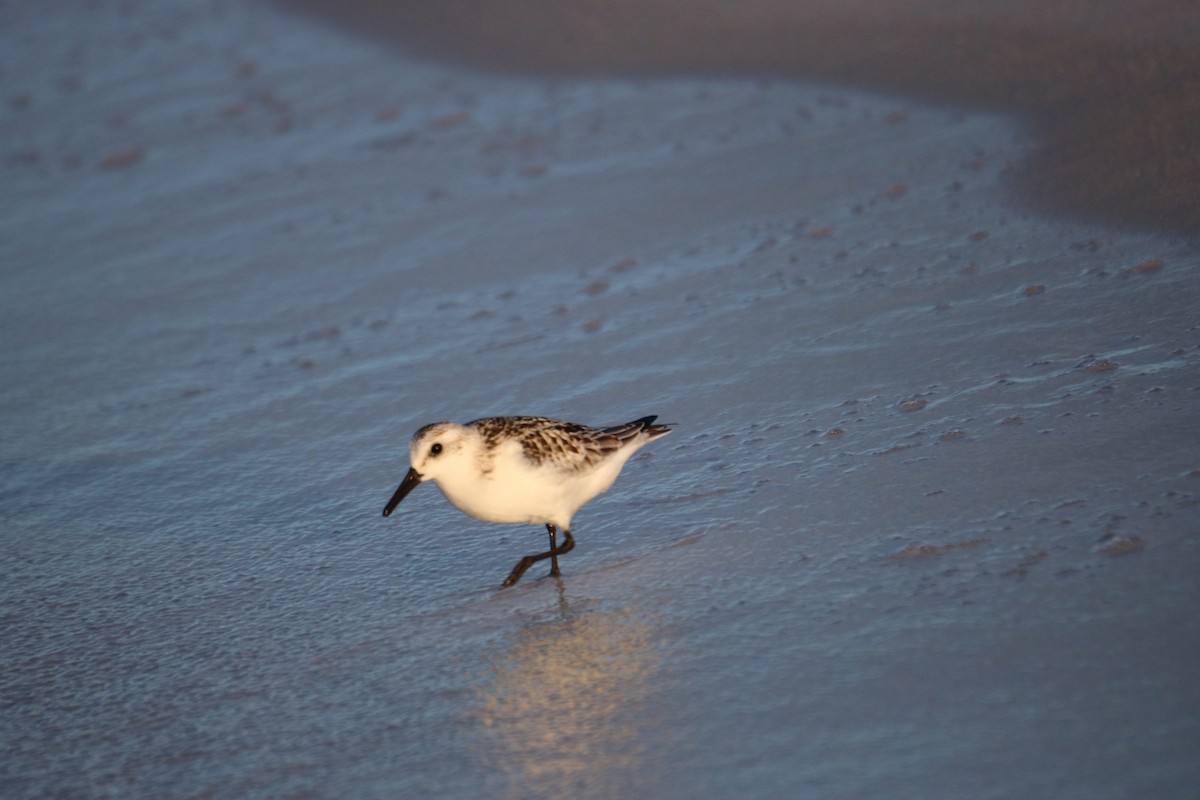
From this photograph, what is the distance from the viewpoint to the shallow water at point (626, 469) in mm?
3920

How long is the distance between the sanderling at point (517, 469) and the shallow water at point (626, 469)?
269mm

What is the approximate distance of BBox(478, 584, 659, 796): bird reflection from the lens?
3789 millimetres

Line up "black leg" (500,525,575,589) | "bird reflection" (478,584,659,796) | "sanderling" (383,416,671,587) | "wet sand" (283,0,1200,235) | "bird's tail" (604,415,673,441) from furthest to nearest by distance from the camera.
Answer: "wet sand" (283,0,1200,235), "bird's tail" (604,415,673,441), "black leg" (500,525,575,589), "sanderling" (383,416,671,587), "bird reflection" (478,584,659,796)

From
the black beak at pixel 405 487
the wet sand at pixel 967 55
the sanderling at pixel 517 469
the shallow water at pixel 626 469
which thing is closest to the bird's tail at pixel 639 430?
the sanderling at pixel 517 469

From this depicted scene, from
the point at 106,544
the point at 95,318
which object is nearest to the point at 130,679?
the point at 106,544

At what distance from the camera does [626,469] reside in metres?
6.08

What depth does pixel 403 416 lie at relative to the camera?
6707mm

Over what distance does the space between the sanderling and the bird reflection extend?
408 millimetres

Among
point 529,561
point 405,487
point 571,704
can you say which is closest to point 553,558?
point 529,561

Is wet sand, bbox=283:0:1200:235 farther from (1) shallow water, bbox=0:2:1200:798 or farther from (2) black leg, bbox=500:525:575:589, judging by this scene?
(2) black leg, bbox=500:525:575:589

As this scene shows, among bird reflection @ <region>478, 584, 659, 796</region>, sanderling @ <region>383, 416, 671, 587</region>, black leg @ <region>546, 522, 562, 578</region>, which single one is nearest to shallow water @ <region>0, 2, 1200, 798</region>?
bird reflection @ <region>478, 584, 659, 796</region>

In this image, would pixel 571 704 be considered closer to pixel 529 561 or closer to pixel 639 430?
pixel 529 561

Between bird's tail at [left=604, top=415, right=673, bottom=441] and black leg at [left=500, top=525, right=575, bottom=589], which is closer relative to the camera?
black leg at [left=500, top=525, right=575, bottom=589]

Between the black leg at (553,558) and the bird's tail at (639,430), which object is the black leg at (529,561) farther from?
the bird's tail at (639,430)
